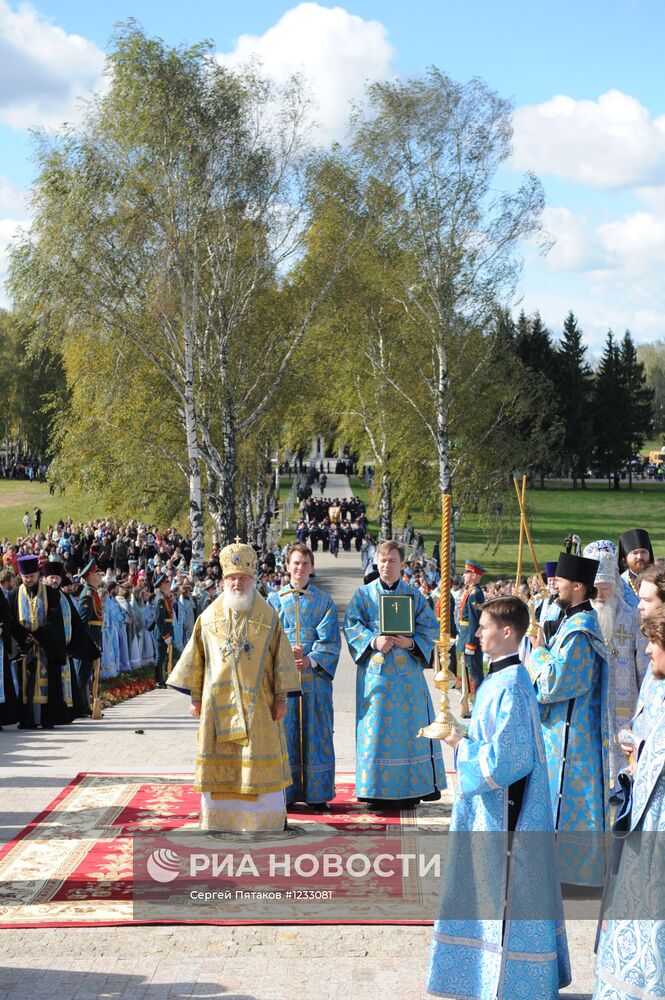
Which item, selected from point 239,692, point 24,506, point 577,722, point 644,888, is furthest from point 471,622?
point 24,506

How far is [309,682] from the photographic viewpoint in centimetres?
885

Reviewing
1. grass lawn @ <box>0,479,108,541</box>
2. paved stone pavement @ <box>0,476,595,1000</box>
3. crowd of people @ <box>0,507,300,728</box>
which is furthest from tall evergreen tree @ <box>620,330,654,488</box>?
paved stone pavement @ <box>0,476,595,1000</box>

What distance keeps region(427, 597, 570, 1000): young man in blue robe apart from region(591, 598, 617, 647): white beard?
124 inches

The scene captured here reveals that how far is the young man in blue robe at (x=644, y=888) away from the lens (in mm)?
4234

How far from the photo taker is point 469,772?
4.94 meters

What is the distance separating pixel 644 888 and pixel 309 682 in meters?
4.70

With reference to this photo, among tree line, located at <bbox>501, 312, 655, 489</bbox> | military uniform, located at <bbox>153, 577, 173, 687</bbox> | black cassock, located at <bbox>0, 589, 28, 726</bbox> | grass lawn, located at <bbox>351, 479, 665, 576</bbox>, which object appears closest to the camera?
black cassock, located at <bbox>0, 589, 28, 726</bbox>

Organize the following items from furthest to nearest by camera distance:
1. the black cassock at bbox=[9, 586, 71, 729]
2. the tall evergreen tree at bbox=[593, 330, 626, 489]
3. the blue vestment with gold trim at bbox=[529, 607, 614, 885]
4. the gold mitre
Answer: the tall evergreen tree at bbox=[593, 330, 626, 489]
the black cassock at bbox=[9, 586, 71, 729]
the gold mitre
the blue vestment with gold trim at bbox=[529, 607, 614, 885]

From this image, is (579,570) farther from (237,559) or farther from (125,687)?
(125,687)

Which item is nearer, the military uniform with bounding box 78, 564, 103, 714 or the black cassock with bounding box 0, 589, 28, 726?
the black cassock with bounding box 0, 589, 28, 726

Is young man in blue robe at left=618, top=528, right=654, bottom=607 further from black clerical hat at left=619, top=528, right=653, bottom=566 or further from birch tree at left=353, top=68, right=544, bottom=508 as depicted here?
birch tree at left=353, top=68, right=544, bottom=508

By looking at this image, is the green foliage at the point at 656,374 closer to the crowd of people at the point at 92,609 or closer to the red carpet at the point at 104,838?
the crowd of people at the point at 92,609

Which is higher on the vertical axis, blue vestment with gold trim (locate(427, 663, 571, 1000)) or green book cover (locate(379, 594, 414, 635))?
green book cover (locate(379, 594, 414, 635))

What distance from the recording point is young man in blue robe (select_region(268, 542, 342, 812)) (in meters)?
8.63
